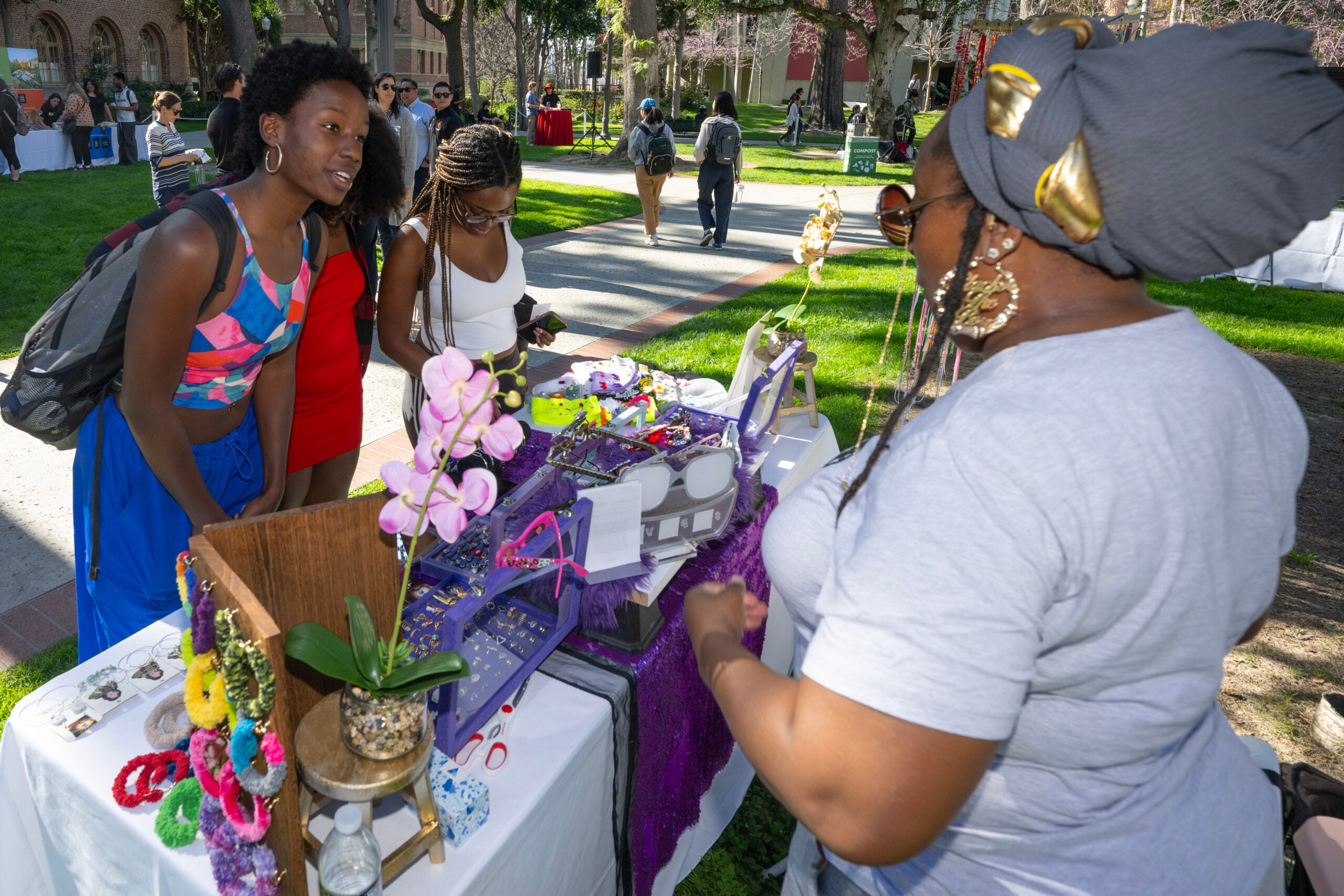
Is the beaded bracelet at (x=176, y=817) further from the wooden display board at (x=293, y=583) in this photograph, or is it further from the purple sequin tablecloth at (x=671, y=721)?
the purple sequin tablecloth at (x=671, y=721)

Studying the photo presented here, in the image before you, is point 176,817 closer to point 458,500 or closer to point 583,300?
point 458,500

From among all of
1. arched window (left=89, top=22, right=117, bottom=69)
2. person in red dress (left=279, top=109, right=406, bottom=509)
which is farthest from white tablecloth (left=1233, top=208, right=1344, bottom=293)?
arched window (left=89, top=22, right=117, bottom=69)

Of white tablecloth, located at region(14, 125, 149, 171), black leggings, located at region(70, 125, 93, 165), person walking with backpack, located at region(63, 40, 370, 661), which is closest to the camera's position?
person walking with backpack, located at region(63, 40, 370, 661)

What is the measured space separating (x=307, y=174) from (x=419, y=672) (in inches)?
51.8

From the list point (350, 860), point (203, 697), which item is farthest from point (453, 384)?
point (350, 860)

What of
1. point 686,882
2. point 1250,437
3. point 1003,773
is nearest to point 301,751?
point 1003,773

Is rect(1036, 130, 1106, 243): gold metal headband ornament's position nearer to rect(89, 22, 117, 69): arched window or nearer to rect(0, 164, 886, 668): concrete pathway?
rect(0, 164, 886, 668): concrete pathway

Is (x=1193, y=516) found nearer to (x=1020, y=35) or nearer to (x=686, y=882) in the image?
(x=1020, y=35)

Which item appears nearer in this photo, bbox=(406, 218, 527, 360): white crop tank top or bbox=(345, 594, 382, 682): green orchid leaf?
bbox=(345, 594, 382, 682): green orchid leaf

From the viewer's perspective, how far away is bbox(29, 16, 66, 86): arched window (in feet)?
102

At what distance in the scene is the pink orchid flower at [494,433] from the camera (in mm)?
1206

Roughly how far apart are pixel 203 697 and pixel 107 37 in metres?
43.9

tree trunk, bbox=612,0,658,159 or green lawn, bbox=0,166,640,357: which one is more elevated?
tree trunk, bbox=612,0,658,159

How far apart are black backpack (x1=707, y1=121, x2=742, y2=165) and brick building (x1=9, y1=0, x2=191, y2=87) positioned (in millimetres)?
31772
